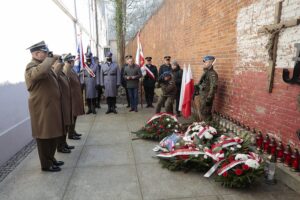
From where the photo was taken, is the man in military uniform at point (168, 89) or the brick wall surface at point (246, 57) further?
the man in military uniform at point (168, 89)

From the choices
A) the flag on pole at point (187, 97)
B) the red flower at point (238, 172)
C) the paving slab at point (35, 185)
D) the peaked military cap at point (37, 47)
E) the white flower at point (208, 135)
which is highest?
the peaked military cap at point (37, 47)

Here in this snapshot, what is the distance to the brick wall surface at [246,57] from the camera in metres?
3.43

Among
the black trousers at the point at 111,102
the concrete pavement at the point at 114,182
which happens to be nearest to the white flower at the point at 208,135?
the concrete pavement at the point at 114,182

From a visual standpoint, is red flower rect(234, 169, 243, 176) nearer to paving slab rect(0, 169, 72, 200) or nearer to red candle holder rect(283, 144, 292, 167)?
red candle holder rect(283, 144, 292, 167)

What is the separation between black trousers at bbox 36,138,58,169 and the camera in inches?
144

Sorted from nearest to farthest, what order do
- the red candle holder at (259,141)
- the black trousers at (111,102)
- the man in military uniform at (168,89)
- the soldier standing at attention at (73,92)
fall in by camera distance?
1. the red candle holder at (259,141)
2. the soldier standing at attention at (73,92)
3. the man in military uniform at (168,89)
4. the black trousers at (111,102)

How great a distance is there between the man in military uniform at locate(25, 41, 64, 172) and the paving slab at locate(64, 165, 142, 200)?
2.24 feet

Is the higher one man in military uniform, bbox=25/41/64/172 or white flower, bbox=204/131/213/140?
man in military uniform, bbox=25/41/64/172

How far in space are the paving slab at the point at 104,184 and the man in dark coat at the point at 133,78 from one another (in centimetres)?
415

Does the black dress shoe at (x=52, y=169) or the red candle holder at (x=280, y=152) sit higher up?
the red candle holder at (x=280, y=152)

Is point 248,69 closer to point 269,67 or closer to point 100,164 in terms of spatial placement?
point 269,67

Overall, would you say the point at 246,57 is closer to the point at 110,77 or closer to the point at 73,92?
the point at 73,92

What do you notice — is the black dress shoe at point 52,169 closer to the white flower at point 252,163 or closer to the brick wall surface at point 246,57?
the white flower at point 252,163

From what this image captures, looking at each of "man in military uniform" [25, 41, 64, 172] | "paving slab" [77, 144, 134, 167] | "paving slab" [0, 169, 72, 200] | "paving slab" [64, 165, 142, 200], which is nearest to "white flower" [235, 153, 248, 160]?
"paving slab" [64, 165, 142, 200]
